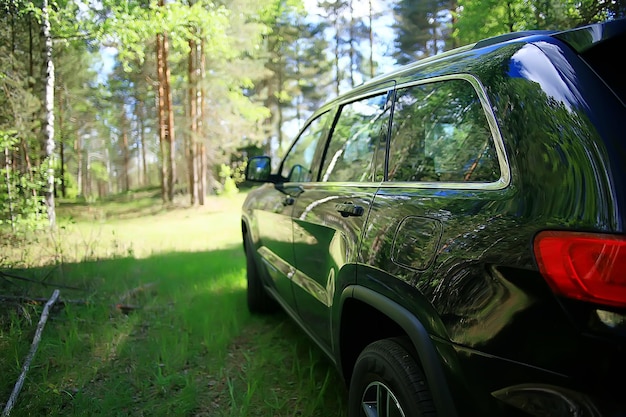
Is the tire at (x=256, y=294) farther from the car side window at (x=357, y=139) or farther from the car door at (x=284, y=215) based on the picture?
the car side window at (x=357, y=139)

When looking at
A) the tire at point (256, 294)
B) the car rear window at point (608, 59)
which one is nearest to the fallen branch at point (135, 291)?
the tire at point (256, 294)

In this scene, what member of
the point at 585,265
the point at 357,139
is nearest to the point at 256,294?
the point at 357,139

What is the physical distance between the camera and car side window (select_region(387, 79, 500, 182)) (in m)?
1.81

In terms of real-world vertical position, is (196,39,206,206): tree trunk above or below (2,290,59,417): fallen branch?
above

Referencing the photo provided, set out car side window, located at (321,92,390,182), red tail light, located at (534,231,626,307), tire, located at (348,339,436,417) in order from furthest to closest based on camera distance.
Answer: car side window, located at (321,92,390,182), tire, located at (348,339,436,417), red tail light, located at (534,231,626,307)

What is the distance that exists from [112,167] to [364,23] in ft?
117

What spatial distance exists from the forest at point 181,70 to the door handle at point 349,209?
1370 mm

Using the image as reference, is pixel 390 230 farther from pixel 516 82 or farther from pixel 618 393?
pixel 618 393

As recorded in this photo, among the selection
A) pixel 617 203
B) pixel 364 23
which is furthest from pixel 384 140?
pixel 364 23

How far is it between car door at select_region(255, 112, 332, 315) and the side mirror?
0.41 feet

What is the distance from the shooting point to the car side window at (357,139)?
2.53 meters

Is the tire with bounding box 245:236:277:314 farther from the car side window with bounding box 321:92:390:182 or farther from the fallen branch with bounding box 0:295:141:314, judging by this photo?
the car side window with bounding box 321:92:390:182

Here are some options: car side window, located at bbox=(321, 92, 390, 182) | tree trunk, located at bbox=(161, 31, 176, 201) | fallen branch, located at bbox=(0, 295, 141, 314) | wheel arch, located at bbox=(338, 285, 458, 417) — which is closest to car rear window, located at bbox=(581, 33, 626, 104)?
wheel arch, located at bbox=(338, 285, 458, 417)

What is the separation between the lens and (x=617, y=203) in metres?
1.12
